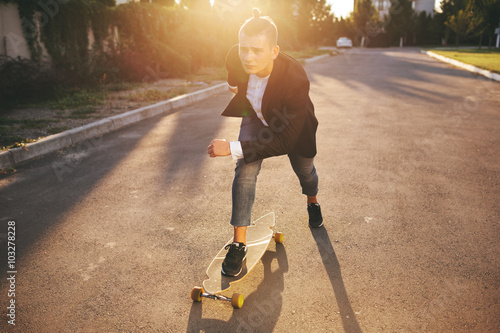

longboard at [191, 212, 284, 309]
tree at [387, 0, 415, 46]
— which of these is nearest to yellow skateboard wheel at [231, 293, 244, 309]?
longboard at [191, 212, 284, 309]

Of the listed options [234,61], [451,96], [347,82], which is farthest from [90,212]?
[347,82]

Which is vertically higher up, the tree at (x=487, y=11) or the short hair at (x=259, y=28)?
the tree at (x=487, y=11)

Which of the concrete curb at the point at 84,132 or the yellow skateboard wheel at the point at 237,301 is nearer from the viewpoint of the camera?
the yellow skateboard wheel at the point at 237,301

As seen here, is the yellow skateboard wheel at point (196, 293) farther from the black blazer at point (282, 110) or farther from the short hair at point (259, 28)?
the short hair at point (259, 28)

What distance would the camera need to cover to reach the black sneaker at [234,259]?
258 centimetres

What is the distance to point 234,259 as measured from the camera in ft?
8.60

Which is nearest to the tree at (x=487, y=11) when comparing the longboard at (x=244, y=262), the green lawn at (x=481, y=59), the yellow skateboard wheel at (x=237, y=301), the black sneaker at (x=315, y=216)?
the green lawn at (x=481, y=59)

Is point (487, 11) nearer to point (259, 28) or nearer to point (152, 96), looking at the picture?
point (152, 96)

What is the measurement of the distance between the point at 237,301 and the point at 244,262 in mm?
446

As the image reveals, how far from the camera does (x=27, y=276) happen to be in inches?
109

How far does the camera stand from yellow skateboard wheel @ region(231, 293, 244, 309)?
2.32 m

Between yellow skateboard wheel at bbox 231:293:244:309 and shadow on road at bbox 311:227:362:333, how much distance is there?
0.62 meters

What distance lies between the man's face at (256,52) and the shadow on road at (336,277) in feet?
4.92

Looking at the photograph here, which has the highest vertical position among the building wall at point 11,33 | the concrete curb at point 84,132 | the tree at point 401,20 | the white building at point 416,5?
the white building at point 416,5
